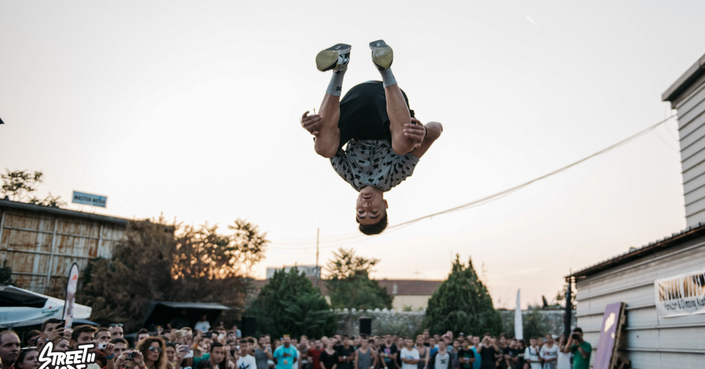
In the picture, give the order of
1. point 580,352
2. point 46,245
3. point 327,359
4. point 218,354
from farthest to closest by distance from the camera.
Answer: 1. point 46,245
2. point 327,359
3. point 580,352
4. point 218,354

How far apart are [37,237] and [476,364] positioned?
19474mm

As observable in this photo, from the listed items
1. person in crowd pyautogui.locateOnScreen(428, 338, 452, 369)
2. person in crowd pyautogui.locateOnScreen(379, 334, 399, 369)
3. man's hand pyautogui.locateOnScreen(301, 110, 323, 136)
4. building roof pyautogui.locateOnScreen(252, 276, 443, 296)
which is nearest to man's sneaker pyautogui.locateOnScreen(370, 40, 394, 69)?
man's hand pyautogui.locateOnScreen(301, 110, 323, 136)

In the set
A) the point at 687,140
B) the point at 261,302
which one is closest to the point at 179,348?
the point at 687,140

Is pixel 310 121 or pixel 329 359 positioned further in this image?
pixel 329 359

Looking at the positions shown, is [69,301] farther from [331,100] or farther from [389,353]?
[389,353]

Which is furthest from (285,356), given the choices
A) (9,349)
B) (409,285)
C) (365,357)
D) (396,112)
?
(409,285)

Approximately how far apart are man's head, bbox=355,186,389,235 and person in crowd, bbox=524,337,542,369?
10005 mm

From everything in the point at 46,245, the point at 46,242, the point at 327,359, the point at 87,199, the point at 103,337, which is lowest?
the point at 327,359

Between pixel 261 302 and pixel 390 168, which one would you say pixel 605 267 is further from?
pixel 261 302

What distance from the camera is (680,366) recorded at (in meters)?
8.51

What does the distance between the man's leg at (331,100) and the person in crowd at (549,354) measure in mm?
10261

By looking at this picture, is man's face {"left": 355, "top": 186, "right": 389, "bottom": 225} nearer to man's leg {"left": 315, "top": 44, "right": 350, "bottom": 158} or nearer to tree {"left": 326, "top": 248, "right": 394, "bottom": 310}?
man's leg {"left": 315, "top": 44, "right": 350, "bottom": 158}

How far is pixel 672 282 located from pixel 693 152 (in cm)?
337

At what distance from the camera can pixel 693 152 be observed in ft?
34.8
